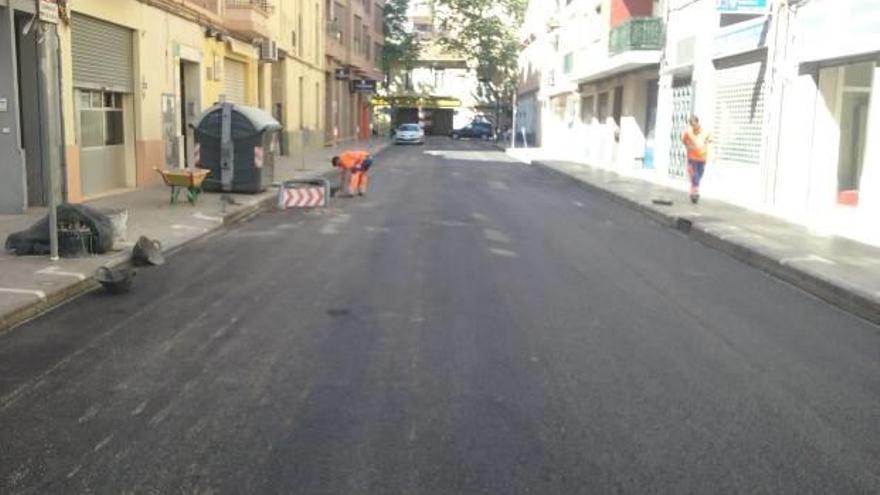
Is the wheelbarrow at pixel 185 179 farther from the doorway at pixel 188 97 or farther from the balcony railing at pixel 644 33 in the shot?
the balcony railing at pixel 644 33

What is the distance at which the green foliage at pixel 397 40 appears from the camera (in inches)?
3002

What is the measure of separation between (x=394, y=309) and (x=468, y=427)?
299 centimetres

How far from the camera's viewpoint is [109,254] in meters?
9.98

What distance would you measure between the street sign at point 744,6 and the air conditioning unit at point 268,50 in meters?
16.0

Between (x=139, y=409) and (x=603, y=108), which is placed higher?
(x=603, y=108)

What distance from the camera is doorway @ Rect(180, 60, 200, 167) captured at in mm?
22766

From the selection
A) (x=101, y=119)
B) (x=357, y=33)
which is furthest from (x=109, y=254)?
(x=357, y=33)

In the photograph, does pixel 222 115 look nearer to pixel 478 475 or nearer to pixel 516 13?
pixel 478 475

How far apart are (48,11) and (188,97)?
1464 cm

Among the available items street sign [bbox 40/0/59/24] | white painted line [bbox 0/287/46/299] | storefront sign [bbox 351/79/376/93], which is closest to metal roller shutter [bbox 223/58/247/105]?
street sign [bbox 40/0/59/24]

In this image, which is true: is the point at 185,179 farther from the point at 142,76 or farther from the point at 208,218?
the point at 142,76

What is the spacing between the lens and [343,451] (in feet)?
14.4

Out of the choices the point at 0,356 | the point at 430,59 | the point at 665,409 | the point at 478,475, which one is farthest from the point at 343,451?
the point at 430,59

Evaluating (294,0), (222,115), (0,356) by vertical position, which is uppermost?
(294,0)
